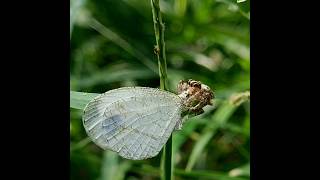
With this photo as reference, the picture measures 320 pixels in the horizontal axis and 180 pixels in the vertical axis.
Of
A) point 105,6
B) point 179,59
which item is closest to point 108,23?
point 105,6

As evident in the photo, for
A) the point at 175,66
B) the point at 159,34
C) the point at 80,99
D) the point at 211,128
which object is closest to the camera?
the point at 159,34

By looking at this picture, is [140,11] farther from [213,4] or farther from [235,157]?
[235,157]

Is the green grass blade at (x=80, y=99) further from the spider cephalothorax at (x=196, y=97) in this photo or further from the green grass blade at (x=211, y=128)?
the green grass blade at (x=211, y=128)

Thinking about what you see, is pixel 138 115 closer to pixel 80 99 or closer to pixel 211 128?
pixel 80 99

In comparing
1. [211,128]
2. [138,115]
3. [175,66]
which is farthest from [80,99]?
[175,66]

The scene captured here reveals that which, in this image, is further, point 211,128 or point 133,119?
point 211,128

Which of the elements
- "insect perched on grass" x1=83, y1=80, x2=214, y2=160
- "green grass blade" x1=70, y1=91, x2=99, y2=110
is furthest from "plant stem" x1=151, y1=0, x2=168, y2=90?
"green grass blade" x1=70, y1=91, x2=99, y2=110
